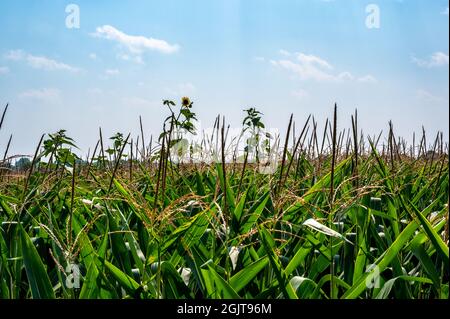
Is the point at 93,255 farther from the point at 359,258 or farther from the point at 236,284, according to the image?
the point at 359,258

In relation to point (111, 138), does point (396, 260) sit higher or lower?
lower

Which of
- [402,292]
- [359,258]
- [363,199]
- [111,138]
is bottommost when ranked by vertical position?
[402,292]

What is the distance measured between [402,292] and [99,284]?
99 centimetres

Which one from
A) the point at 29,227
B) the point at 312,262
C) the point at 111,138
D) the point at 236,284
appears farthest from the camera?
the point at 111,138

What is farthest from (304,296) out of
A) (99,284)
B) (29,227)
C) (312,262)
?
(29,227)

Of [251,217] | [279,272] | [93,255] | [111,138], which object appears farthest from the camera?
[111,138]

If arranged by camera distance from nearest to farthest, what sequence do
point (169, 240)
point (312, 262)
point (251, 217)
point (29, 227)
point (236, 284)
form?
point (236, 284), point (169, 240), point (312, 262), point (251, 217), point (29, 227)

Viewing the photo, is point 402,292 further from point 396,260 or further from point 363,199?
point 363,199

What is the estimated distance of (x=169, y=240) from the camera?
5.57 ft

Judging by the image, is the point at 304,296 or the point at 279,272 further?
the point at 304,296

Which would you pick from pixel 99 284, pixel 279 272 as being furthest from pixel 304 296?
pixel 99 284

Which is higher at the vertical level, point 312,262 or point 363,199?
point 363,199

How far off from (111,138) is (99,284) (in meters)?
4.24

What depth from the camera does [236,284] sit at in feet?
4.85
